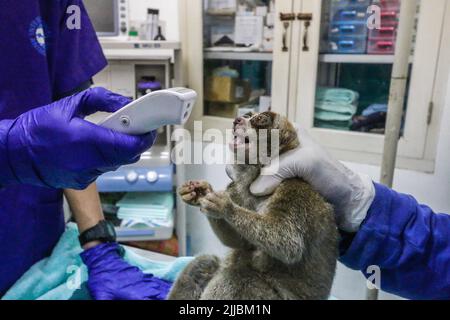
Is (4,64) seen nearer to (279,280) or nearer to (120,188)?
(279,280)

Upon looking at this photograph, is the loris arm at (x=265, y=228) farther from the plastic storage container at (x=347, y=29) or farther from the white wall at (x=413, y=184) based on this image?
the plastic storage container at (x=347, y=29)

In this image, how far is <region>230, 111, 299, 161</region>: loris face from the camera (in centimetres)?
83

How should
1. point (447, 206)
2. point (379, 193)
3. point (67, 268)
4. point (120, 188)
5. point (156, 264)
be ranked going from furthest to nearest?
point (120, 188), point (447, 206), point (156, 264), point (67, 268), point (379, 193)

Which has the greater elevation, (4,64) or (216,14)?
(216,14)

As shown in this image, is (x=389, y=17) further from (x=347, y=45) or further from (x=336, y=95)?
(x=336, y=95)

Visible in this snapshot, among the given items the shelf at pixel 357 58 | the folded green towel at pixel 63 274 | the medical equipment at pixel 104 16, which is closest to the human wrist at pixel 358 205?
the folded green towel at pixel 63 274

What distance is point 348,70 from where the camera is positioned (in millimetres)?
2029

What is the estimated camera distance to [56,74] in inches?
45.2

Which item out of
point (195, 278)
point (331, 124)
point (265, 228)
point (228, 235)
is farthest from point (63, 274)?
point (331, 124)

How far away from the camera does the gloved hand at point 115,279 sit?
1.05 meters

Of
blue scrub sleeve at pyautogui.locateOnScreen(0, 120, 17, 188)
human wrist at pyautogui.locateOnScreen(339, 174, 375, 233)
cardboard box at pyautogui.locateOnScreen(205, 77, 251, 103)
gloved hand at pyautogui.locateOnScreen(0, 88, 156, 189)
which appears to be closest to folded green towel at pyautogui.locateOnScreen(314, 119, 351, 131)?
cardboard box at pyautogui.locateOnScreen(205, 77, 251, 103)

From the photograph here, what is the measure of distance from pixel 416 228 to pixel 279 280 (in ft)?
1.21

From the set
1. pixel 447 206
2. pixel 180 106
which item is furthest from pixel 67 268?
pixel 447 206
